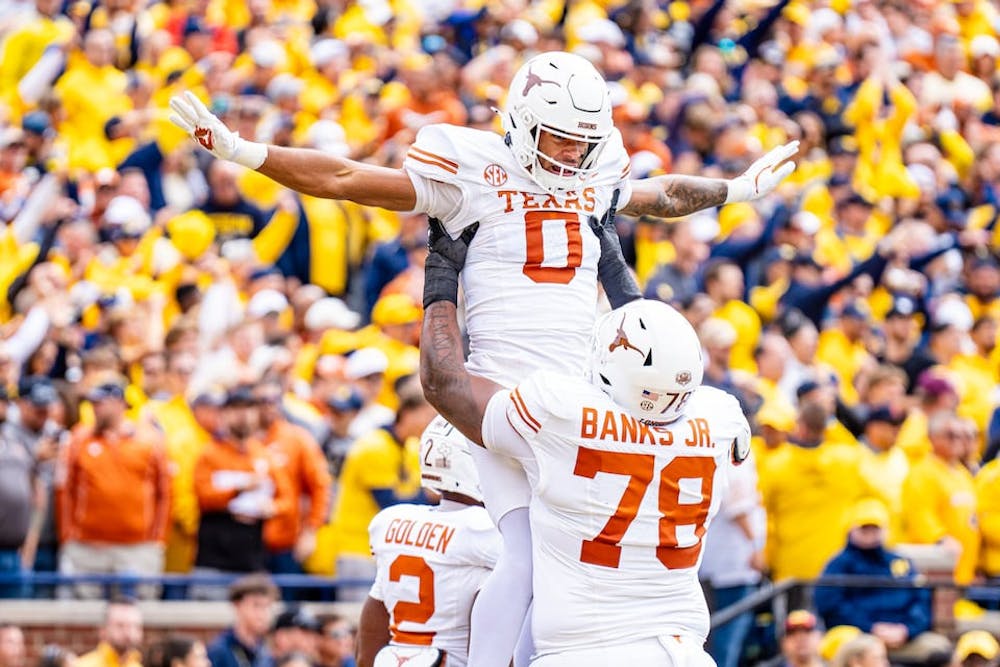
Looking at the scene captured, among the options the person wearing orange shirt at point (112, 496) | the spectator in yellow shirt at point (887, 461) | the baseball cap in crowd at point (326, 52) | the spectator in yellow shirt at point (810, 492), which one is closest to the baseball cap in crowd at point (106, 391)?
the person wearing orange shirt at point (112, 496)

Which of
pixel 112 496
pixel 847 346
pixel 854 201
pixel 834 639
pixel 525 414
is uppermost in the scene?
pixel 854 201

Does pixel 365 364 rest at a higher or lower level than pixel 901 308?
lower

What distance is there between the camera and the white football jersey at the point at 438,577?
23.8 feet

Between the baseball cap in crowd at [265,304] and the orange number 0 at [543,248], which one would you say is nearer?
the orange number 0 at [543,248]

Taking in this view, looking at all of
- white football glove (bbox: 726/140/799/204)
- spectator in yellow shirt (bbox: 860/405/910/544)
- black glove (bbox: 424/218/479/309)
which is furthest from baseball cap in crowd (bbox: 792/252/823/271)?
black glove (bbox: 424/218/479/309)

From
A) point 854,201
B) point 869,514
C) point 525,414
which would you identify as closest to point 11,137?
point 854,201

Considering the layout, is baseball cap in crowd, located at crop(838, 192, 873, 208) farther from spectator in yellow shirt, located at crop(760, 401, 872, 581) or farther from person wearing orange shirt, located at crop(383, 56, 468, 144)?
spectator in yellow shirt, located at crop(760, 401, 872, 581)

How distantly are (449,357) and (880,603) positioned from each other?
4.92 metres

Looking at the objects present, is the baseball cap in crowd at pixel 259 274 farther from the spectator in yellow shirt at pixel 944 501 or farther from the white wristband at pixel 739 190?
the white wristband at pixel 739 190

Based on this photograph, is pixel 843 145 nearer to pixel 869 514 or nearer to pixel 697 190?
pixel 869 514

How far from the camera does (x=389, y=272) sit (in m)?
14.4

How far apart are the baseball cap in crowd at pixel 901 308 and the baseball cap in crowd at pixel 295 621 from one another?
540 centimetres

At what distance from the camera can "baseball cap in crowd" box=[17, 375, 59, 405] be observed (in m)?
12.0

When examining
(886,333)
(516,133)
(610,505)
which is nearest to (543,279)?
(516,133)
